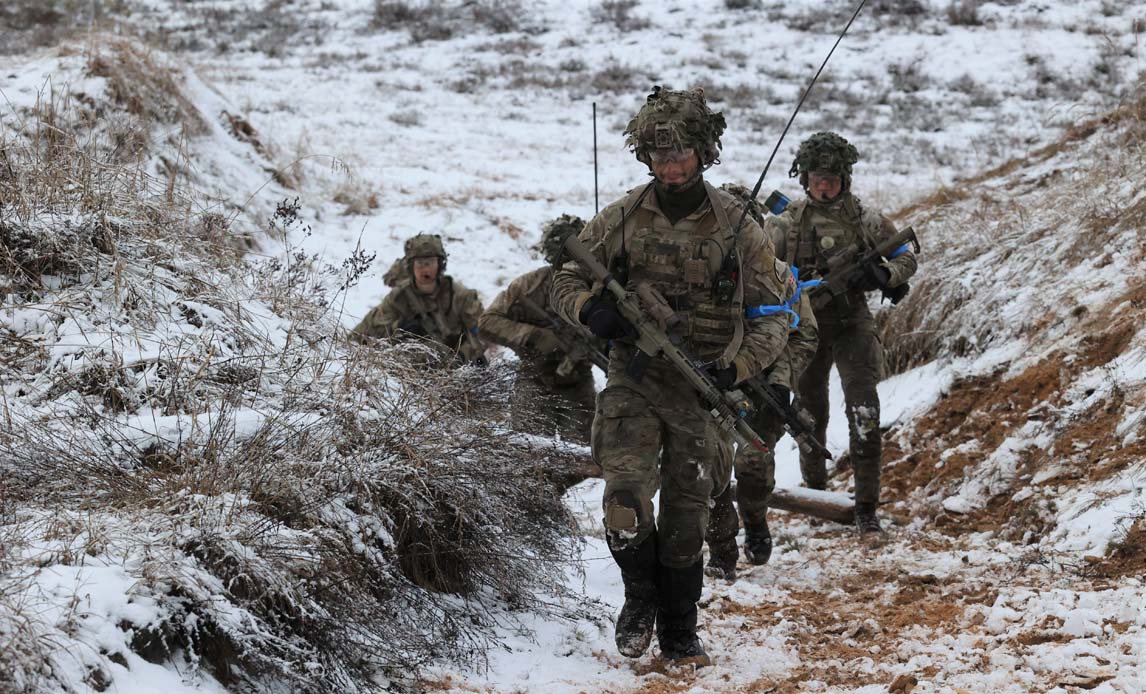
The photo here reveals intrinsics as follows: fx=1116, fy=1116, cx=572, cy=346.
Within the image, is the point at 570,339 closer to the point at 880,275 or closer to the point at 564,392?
the point at 564,392

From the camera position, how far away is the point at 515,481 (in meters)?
4.51

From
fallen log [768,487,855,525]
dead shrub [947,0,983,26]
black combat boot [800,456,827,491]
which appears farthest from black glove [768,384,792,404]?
dead shrub [947,0,983,26]

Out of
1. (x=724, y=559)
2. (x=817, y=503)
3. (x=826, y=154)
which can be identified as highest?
(x=826, y=154)

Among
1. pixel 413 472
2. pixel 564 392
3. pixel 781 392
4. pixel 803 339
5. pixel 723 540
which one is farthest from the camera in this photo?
pixel 564 392

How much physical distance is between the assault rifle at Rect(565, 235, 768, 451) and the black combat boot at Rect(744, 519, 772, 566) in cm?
180

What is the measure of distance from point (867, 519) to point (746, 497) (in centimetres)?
91

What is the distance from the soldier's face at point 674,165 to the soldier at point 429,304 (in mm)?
3345

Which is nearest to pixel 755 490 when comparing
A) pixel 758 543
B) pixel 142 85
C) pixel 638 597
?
pixel 758 543

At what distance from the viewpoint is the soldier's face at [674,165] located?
14.0 ft

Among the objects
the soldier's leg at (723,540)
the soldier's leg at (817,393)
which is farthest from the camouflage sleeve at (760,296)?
the soldier's leg at (817,393)

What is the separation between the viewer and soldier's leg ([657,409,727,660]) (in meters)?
4.30

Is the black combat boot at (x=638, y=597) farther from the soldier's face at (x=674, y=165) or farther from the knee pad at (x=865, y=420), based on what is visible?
the knee pad at (x=865, y=420)

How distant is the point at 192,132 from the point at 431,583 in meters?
8.30

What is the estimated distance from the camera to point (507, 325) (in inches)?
283
